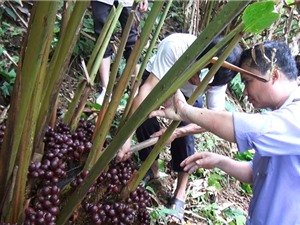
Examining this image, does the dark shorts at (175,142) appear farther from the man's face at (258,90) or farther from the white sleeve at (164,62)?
the man's face at (258,90)

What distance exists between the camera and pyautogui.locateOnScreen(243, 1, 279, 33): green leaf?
86cm

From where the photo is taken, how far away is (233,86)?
3820 millimetres

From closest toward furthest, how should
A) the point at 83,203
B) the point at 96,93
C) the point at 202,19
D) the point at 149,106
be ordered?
the point at 149,106 < the point at 83,203 < the point at 96,93 < the point at 202,19

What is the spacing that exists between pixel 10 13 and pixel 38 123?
1967 mm

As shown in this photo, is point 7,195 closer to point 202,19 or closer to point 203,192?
point 203,192

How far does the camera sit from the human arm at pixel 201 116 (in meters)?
1.20

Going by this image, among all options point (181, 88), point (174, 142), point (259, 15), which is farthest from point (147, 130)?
point (259, 15)

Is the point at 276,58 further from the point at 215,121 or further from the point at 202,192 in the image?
the point at 202,192

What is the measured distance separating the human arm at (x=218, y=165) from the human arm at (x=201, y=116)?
0.93 feet

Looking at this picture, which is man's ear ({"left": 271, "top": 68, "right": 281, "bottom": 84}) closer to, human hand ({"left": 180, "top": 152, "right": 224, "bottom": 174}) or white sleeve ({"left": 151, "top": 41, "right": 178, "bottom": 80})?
human hand ({"left": 180, "top": 152, "right": 224, "bottom": 174})

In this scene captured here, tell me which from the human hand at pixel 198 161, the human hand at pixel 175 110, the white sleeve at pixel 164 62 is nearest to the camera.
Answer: the human hand at pixel 175 110

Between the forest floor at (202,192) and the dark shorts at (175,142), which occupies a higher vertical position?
the dark shorts at (175,142)

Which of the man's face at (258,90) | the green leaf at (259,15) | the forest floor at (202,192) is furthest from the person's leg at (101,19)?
the green leaf at (259,15)

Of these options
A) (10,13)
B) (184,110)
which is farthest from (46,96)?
(10,13)
